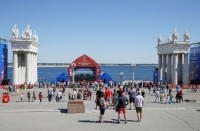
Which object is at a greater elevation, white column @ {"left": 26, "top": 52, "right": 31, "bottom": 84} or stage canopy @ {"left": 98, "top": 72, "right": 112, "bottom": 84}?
white column @ {"left": 26, "top": 52, "right": 31, "bottom": 84}

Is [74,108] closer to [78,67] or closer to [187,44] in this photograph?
[78,67]

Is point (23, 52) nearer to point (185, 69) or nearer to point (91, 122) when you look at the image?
point (185, 69)

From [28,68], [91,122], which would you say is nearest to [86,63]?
[28,68]

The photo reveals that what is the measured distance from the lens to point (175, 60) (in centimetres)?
4034

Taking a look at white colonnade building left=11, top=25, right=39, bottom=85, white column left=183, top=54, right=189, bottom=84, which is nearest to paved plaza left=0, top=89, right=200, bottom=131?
white colonnade building left=11, top=25, right=39, bottom=85

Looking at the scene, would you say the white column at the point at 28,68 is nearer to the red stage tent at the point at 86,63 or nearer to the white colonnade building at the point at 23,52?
the white colonnade building at the point at 23,52

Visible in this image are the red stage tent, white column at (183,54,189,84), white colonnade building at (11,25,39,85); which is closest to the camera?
white colonnade building at (11,25,39,85)

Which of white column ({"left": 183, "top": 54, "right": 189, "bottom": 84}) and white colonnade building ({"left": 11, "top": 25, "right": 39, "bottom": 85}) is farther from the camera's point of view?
white column ({"left": 183, "top": 54, "right": 189, "bottom": 84})

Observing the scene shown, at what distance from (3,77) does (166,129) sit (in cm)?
3437

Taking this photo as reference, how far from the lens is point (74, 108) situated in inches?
517

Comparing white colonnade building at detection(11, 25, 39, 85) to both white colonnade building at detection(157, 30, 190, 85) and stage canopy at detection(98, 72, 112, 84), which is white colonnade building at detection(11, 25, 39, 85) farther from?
white colonnade building at detection(157, 30, 190, 85)

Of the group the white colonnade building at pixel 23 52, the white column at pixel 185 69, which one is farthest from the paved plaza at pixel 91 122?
the white column at pixel 185 69

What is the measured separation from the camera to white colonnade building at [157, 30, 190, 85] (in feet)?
131

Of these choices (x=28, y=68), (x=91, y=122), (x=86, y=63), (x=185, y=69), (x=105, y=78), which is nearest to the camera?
(x=91, y=122)
